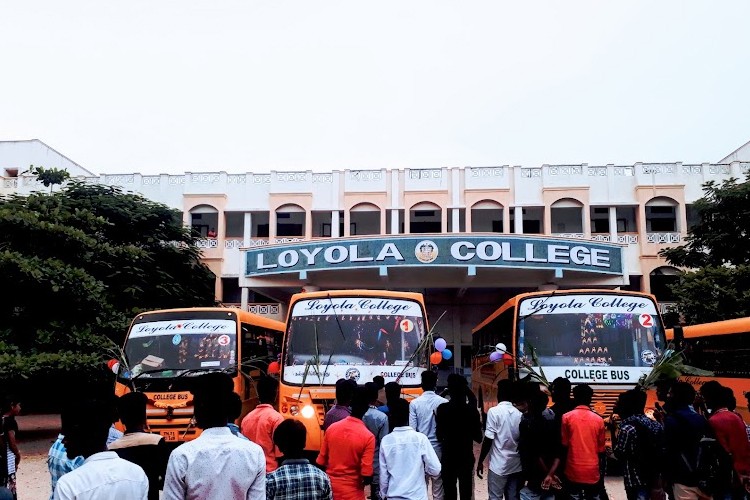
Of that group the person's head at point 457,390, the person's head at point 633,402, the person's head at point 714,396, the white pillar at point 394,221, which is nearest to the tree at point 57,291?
the person's head at point 457,390

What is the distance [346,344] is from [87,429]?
695 centimetres

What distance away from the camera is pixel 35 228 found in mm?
15469

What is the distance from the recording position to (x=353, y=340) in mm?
10078

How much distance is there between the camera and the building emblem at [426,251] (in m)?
22.9

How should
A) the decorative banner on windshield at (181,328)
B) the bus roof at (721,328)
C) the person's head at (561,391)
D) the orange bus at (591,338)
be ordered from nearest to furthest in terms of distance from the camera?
the person's head at (561,391) < the orange bus at (591,338) < the decorative banner on windshield at (181,328) < the bus roof at (721,328)

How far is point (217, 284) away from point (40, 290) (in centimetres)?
1368

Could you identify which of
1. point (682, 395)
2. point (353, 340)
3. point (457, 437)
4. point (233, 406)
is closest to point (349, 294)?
point (353, 340)

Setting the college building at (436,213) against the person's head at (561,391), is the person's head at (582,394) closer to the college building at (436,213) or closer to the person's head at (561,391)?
the person's head at (561,391)

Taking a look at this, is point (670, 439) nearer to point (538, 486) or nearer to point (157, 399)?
point (538, 486)

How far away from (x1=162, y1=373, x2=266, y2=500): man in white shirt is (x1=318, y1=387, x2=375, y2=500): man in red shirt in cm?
143

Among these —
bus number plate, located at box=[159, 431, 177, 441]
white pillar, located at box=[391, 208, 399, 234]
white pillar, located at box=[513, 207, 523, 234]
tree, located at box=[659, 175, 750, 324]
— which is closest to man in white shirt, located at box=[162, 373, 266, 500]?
bus number plate, located at box=[159, 431, 177, 441]

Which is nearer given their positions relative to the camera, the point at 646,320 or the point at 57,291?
the point at 646,320

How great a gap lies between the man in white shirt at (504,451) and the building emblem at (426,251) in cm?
1642

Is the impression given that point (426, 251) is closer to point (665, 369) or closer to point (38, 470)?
point (665, 369)
